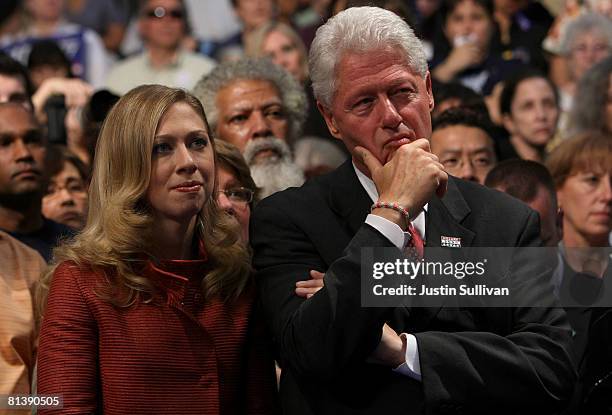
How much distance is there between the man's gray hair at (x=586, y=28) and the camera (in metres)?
7.03

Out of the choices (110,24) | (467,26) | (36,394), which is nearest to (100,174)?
(36,394)

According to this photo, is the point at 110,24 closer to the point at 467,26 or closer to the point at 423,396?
the point at 467,26

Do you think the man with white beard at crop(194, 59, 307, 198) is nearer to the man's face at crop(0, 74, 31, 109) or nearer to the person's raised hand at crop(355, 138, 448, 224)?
the man's face at crop(0, 74, 31, 109)

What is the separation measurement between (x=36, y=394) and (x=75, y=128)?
3.14m

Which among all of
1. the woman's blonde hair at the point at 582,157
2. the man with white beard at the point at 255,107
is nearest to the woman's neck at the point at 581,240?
the woman's blonde hair at the point at 582,157

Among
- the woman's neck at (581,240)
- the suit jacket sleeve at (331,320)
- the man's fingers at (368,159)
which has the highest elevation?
the man's fingers at (368,159)

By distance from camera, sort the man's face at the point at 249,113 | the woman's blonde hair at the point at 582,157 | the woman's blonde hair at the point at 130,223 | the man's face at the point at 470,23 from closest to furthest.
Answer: the woman's blonde hair at the point at 130,223
the woman's blonde hair at the point at 582,157
the man's face at the point at 249,113
the man's face at the point at 470,23

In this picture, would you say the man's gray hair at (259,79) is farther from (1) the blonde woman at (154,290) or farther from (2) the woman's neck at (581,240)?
(1) the blonde woman at (154,290)

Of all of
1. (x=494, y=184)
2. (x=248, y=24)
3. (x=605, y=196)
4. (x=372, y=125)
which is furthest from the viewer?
(x=248, y=24)

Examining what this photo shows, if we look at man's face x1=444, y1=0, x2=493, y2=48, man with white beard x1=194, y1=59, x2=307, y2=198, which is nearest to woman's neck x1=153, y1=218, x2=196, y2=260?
man with white beard x1=194, y1=59, x2=307, y2=198

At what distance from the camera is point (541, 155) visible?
6188 millimetres

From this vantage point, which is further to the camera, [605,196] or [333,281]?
[605,196]

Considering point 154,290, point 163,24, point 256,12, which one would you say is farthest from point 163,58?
point 154,290

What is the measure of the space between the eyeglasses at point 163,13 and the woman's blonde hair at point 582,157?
3.67 meters
